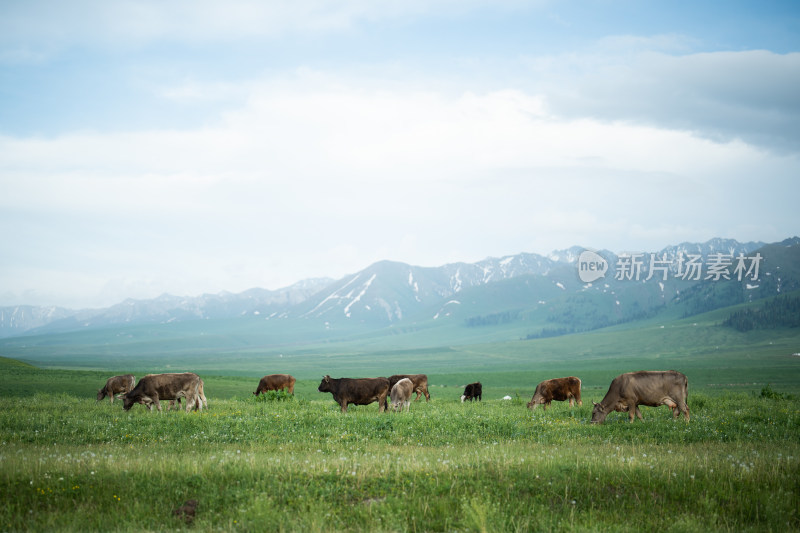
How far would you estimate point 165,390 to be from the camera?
2680 cm

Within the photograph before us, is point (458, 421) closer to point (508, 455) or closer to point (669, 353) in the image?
point (508, 455)

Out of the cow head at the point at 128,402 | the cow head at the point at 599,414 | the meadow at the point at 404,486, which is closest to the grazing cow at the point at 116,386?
the cow head at the point at 128,402

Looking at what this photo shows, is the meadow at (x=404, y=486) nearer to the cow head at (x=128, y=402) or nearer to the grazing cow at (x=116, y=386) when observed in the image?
the cow head at (x=128, y=402)

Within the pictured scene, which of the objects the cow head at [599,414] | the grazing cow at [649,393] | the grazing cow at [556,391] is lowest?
the grazing cow at [556,391]

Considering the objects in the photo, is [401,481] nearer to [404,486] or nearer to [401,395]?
[404,486]

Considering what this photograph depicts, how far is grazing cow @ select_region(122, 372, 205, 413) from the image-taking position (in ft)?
86.5

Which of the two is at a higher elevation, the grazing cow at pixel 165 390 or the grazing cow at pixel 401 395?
the grazing cow at pixel 165 390

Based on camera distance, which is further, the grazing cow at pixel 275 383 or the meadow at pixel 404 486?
the grazing cow at pixel 275 383

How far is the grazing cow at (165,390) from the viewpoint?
26.4 meters

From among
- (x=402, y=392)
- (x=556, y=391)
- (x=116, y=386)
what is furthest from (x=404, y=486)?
(x=116, y=386)

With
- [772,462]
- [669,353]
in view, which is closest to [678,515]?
[772,462]

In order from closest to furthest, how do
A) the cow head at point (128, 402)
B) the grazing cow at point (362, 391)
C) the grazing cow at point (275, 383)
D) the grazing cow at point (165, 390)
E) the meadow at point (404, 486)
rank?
the meadow at point (404, 486)
the cow head at point (128, 402)
the grazing cow at point (165, 390)
the grazing cow at point (362, 391)
the grazing cow at point (275, 383)

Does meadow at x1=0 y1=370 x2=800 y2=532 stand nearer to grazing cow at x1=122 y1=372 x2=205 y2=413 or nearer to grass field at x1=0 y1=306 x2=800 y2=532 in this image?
grass field at x1=0 y1=306 x2=800 y2=532

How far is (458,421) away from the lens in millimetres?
21578
